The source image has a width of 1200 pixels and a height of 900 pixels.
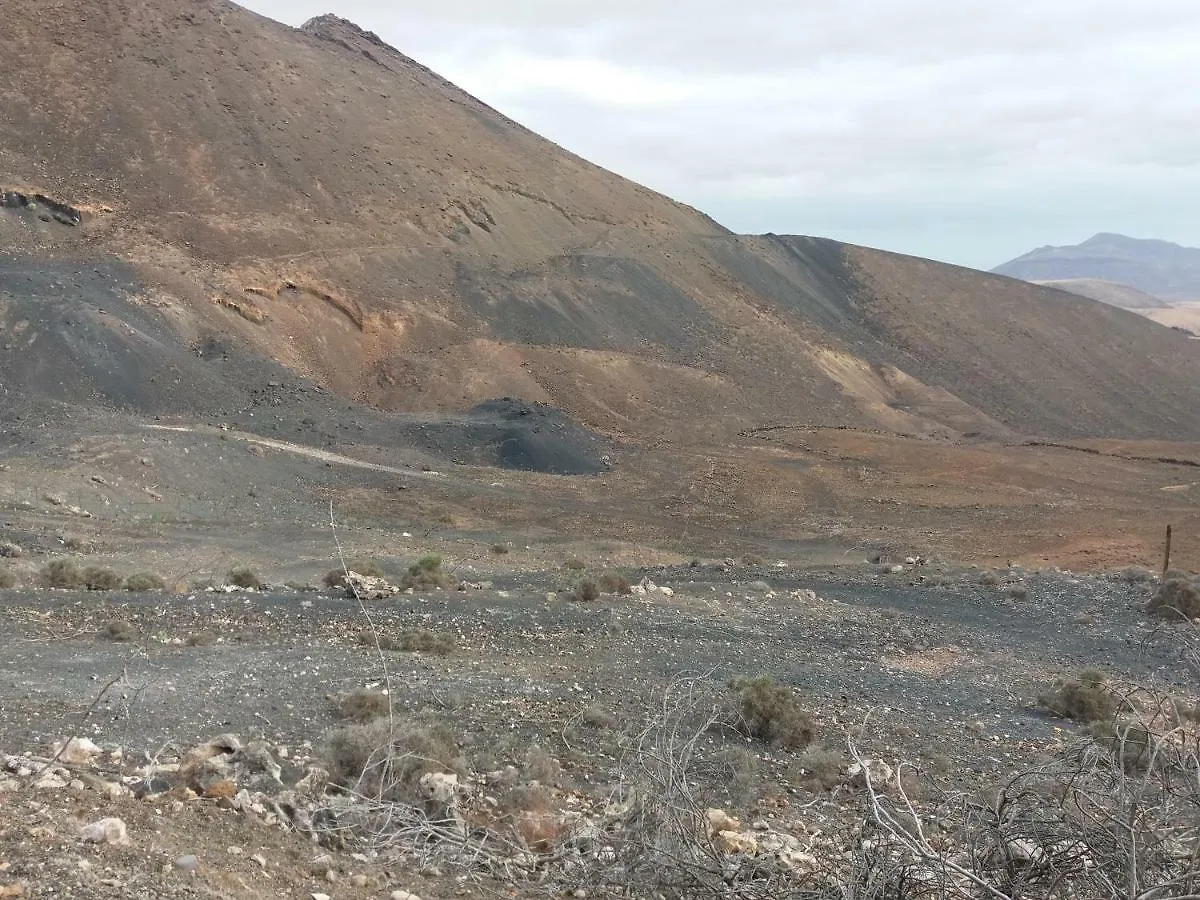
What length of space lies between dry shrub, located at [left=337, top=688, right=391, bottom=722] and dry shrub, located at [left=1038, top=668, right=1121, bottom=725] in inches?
299

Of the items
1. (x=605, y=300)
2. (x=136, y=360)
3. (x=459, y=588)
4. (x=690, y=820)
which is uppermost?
(x=605, y=300)

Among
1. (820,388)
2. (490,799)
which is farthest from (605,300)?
(490,799)

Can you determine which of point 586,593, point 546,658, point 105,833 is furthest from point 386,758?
point 586,593

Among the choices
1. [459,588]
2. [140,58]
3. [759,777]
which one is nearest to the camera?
[759,777]

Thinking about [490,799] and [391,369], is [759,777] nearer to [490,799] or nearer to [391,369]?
[490,799]

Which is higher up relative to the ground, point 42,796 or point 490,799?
point 42,796

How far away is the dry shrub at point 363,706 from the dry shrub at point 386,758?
86 centimetres

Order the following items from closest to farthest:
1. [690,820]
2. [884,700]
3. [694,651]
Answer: [690,820], [884,700], [694,651]

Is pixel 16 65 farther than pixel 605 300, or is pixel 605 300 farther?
pixel 605 300

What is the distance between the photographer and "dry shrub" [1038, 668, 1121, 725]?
11375 millimetres

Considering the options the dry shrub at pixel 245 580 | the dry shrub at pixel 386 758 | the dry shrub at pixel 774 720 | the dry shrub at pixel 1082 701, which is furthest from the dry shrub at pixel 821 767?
the dry shrub at pixel 245 580

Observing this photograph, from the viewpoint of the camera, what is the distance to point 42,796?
18.3 feet

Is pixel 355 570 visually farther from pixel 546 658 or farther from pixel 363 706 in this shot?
pixel 363 706

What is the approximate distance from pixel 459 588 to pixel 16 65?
45.6 meters
